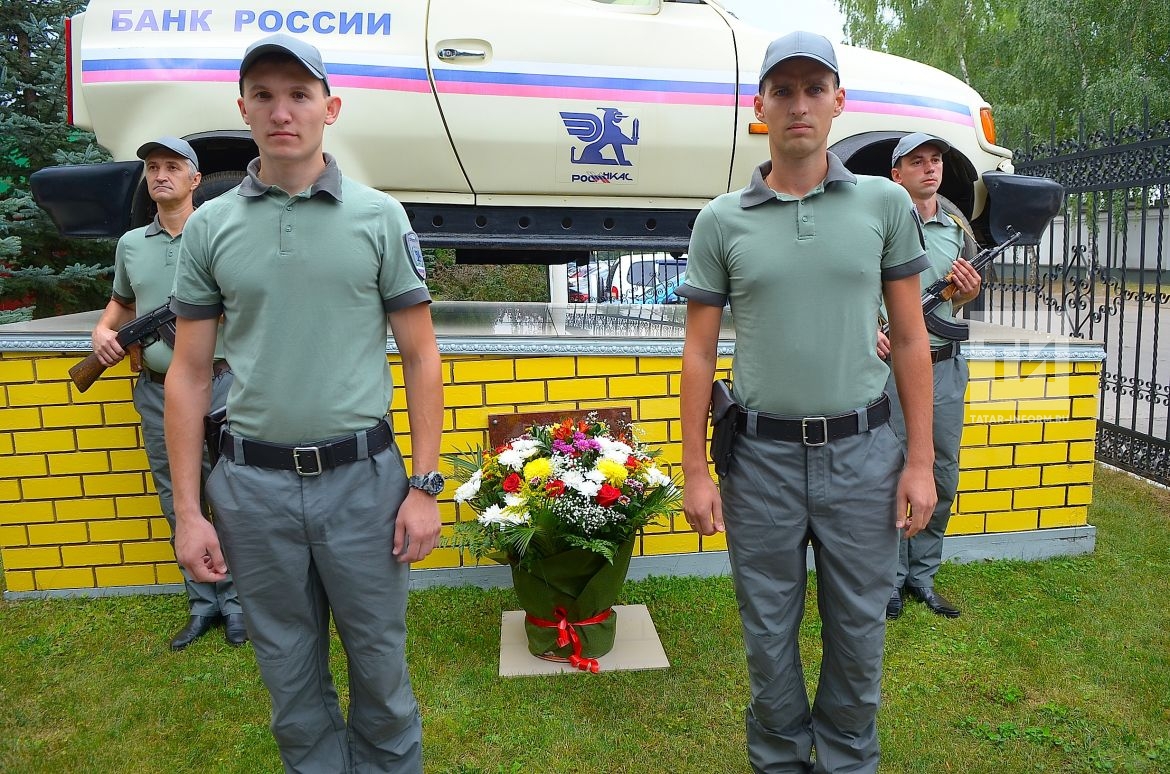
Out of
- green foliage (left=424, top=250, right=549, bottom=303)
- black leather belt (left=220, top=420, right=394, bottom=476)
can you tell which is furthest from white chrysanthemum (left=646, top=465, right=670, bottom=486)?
green foliage (left=424, top=250, right=549, bottom=303)

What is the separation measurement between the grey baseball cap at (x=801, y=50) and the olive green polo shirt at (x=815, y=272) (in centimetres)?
24

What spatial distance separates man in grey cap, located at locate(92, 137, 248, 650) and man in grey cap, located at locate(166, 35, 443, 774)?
1184 mm

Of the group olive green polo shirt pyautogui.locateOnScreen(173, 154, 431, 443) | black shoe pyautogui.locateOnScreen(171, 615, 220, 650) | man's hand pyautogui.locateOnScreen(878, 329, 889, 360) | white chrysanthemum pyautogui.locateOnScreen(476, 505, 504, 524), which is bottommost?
black shoe pyautogui.locateOnScreen(171, 615, 220, 650)

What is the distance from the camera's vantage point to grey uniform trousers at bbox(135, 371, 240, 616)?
3.27 m

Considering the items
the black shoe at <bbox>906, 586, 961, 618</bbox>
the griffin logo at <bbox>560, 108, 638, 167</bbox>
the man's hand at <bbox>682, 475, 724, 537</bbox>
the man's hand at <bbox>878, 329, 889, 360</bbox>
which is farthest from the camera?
the griffin logo at <bbox>560, 108, 638, 167</bbox>

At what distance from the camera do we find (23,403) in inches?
141

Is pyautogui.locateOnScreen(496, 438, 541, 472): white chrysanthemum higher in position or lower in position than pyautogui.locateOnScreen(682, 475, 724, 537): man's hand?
lower

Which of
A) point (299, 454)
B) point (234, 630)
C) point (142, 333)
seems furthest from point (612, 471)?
point (142, 333)

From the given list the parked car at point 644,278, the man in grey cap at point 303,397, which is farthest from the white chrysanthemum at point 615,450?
the parked car at point 644,278

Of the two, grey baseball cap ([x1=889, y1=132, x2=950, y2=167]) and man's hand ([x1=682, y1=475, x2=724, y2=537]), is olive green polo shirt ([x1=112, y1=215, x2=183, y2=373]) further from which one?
grey baseball cap ([x1=889, y1=132, x2=950, y2=167])

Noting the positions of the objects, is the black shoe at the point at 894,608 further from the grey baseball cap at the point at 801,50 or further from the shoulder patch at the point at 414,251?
the shoulder patch at the point at 414,251

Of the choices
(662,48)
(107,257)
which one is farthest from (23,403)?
(107,257)

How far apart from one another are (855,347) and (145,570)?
3439mm

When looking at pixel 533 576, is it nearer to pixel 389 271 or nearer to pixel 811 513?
pixel 811 513
